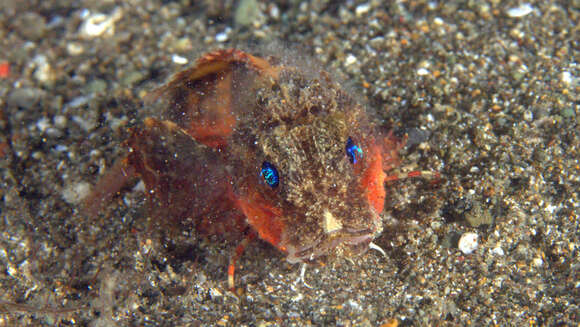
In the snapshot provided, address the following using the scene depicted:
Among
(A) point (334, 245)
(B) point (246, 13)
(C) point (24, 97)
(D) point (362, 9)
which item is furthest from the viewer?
(B) point (246, 13)

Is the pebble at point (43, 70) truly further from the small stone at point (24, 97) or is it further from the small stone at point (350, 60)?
the small stone at point (350, 60)

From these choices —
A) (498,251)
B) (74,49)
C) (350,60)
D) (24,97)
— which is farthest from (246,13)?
(498,251)

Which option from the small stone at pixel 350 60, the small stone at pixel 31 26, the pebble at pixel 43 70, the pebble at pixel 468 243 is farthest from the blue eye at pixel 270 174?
the small stone at pixel 31 26

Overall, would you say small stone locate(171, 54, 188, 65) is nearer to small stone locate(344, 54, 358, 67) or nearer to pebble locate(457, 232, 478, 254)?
small stone locate(344, 54, 358, 67)

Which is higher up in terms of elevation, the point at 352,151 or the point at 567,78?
the point at 352,151

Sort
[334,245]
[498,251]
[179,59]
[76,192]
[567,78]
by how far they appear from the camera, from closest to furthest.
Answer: [334,245]
[498,251]
[76,192]
[567,78]
[179,59]

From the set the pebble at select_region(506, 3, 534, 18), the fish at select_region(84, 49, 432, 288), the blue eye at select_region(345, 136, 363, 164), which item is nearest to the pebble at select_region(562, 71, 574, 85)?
the pebble at select_region(506, 3, 534, 18)

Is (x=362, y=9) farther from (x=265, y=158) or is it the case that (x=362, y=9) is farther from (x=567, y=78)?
(x=265, y=158)

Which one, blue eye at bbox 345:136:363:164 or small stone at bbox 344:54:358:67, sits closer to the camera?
blue eye at bbox 345:136:363:164
